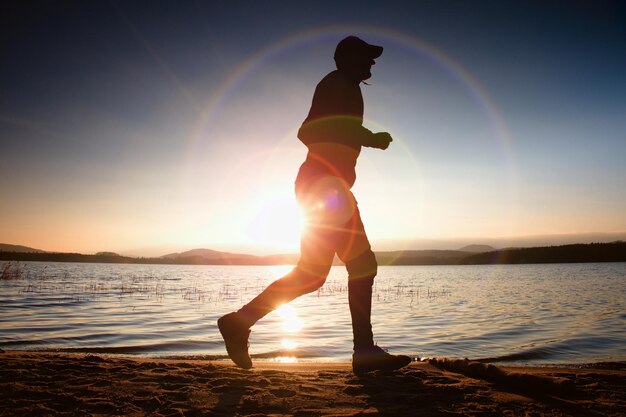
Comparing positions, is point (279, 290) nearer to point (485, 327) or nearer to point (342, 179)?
point (342, 179)

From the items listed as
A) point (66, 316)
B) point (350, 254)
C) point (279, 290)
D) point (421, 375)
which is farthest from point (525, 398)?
point (66, 316)

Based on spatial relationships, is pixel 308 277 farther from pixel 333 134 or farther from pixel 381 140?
pixel 381 140

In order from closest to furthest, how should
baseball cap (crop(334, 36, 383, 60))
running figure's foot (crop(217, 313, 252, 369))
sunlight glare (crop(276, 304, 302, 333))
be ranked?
1. running figure's foot (crop(217, 313, 252, 369))
2. baseball cap (crop(334, 36, 383, 60))
3. sunlight glare (crop(276, 304, 302, 333))

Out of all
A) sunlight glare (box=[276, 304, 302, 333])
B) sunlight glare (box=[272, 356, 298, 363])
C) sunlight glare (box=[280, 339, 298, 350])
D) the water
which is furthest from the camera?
sunlight glare (box=[276, 304, 302, 333])

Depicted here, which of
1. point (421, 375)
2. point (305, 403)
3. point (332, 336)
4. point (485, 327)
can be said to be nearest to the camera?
point (305, 403)

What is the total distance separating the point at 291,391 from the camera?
3322 mm

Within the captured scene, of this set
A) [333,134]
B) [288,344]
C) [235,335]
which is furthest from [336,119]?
[288,344]

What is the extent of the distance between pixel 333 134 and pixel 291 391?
7.78 ft

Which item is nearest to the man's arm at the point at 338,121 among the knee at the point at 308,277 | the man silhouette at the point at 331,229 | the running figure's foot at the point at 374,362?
the man silhouette at the point at 331,229

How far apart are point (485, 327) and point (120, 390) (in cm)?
915

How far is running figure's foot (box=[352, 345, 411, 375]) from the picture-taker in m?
4.00

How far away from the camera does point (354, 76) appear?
14.6 feet

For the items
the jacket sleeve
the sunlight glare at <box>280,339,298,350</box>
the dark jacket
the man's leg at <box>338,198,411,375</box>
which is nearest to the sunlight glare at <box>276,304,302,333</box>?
the sunlight glare at <box>280,339,298,350</box>

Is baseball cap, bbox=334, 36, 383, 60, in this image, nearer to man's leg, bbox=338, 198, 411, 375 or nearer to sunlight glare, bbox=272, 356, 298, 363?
man's leg, bbox=338, 198, 411, 375
